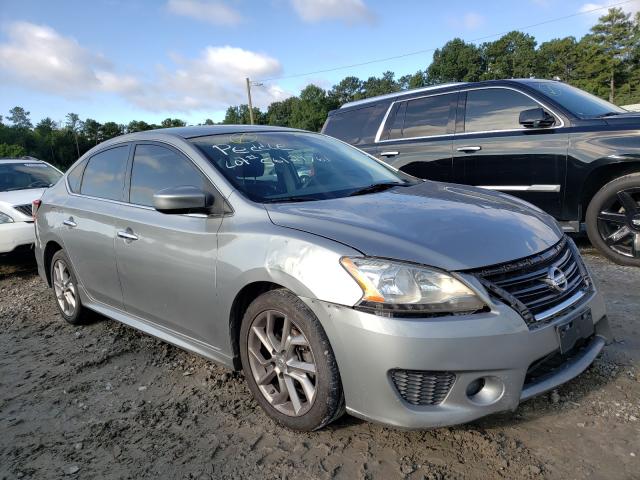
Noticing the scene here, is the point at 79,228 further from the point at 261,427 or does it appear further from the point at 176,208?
the point at 261,427

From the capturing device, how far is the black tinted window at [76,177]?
14.3 feet

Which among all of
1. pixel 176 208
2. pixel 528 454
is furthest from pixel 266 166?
pixel 528 454

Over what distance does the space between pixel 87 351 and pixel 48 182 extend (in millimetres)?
5032

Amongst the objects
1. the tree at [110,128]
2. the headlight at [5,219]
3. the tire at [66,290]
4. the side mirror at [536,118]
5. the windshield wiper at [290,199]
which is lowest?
the tire at [66,290]

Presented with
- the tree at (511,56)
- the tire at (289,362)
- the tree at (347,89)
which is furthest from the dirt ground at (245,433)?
the tree at (347,89)

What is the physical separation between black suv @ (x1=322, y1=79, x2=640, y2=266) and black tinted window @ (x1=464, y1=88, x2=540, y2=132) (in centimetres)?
1

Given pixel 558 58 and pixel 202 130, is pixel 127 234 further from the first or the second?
pixel 558 58

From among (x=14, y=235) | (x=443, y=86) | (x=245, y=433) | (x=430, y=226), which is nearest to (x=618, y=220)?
(x=443, y=86)

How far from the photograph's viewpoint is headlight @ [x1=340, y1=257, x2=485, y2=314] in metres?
2.08

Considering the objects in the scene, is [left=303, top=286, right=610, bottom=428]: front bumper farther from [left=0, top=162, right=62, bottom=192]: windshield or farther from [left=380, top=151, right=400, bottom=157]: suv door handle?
[left=0, top=162, right=62, bottom=192]: windshield

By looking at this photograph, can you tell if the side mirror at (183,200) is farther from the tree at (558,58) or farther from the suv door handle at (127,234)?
the tree at (558,58)

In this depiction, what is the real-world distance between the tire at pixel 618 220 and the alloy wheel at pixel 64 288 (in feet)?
15.9

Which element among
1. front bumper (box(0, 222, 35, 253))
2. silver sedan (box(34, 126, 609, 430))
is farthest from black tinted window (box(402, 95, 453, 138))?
front bumper (box(0, 222, 35, 253))

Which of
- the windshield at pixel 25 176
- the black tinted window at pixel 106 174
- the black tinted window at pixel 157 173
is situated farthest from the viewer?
the windshield at pixel 25 176
